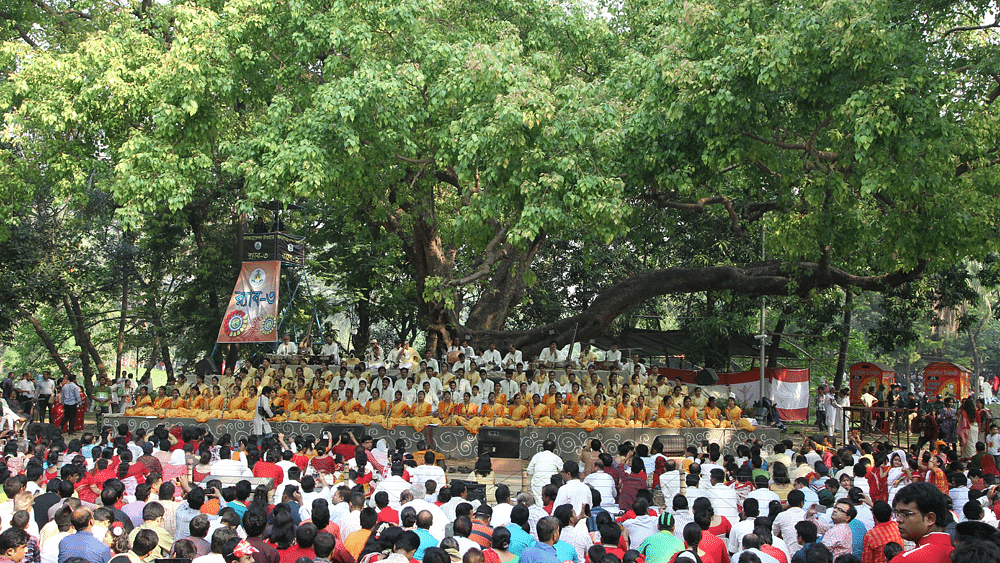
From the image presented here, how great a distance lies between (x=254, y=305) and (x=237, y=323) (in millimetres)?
683

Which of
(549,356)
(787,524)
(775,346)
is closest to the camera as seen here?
(787,524)

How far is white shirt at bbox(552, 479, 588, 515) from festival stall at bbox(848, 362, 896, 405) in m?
16.8

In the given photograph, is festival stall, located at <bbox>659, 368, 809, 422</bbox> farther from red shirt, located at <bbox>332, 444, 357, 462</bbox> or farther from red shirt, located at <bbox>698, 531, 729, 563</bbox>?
red shirt, located at <bbox>698, 531, 729, 563</bbox>

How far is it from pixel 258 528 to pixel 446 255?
18.6 metres

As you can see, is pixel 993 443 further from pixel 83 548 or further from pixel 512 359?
pixel 83 548

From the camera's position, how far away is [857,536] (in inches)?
307

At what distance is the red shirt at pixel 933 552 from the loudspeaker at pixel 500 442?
442 inches

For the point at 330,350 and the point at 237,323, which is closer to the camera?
the point at 237,323

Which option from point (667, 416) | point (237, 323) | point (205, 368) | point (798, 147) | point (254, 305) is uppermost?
point (798, 147)

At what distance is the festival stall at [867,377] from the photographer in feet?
77.7

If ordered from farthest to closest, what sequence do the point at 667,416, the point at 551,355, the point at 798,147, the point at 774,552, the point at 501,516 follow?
1. the point at 551,355
2. the point at 667,416
3. the point at 798,147
4. the point at 501,516
5. the point at 774,552

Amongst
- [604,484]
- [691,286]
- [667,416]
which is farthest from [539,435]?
[691,286]

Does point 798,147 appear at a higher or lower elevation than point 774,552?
higher

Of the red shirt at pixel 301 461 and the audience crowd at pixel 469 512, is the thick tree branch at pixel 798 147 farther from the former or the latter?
the red shirt at pixel 301 461
